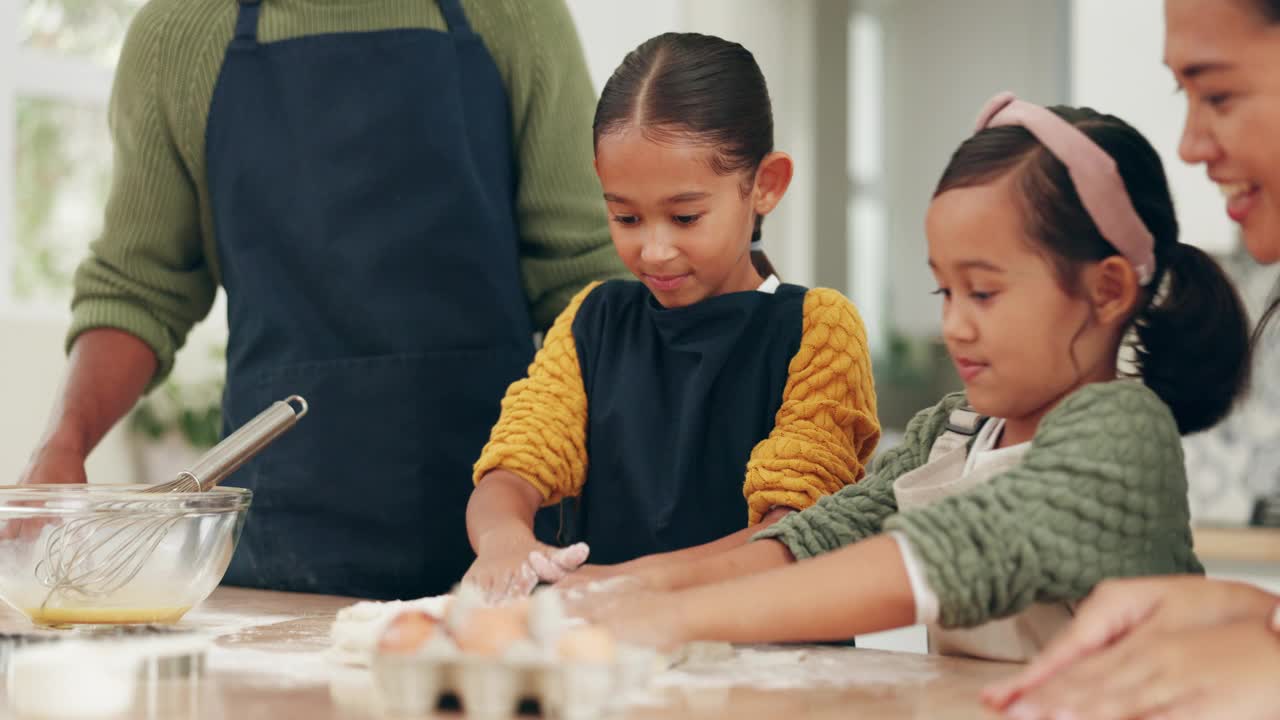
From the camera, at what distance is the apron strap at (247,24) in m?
1.55

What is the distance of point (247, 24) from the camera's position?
61.2 inches

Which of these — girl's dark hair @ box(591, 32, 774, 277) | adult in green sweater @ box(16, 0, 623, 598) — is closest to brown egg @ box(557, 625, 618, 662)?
girl's dark hair @ box(591, 32, 774, 277)

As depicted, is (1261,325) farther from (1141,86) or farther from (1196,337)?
(1141,86)

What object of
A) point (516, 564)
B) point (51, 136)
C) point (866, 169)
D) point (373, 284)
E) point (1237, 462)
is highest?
point (51, 136)

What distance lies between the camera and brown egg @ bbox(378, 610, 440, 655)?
733mm

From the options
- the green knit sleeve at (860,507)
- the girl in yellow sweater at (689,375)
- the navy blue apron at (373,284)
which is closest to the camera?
the green knit sleeve at (860,507)

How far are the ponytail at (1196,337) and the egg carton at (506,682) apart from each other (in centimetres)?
45

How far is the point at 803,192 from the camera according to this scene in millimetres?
3693

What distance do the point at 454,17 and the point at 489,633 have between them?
3.17 ft

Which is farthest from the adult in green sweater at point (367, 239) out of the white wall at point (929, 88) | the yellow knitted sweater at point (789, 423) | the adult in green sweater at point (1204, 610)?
the white wall at point (929, 88)

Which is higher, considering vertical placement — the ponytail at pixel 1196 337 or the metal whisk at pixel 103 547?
the ponytail at pixel 1196 337

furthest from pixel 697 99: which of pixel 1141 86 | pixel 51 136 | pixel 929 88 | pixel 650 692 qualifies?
pixel 51 136

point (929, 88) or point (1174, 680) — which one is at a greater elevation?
point (929, 88)

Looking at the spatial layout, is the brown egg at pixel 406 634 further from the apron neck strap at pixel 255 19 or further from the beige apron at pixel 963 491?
the apron neck strap at pixel 255 19
